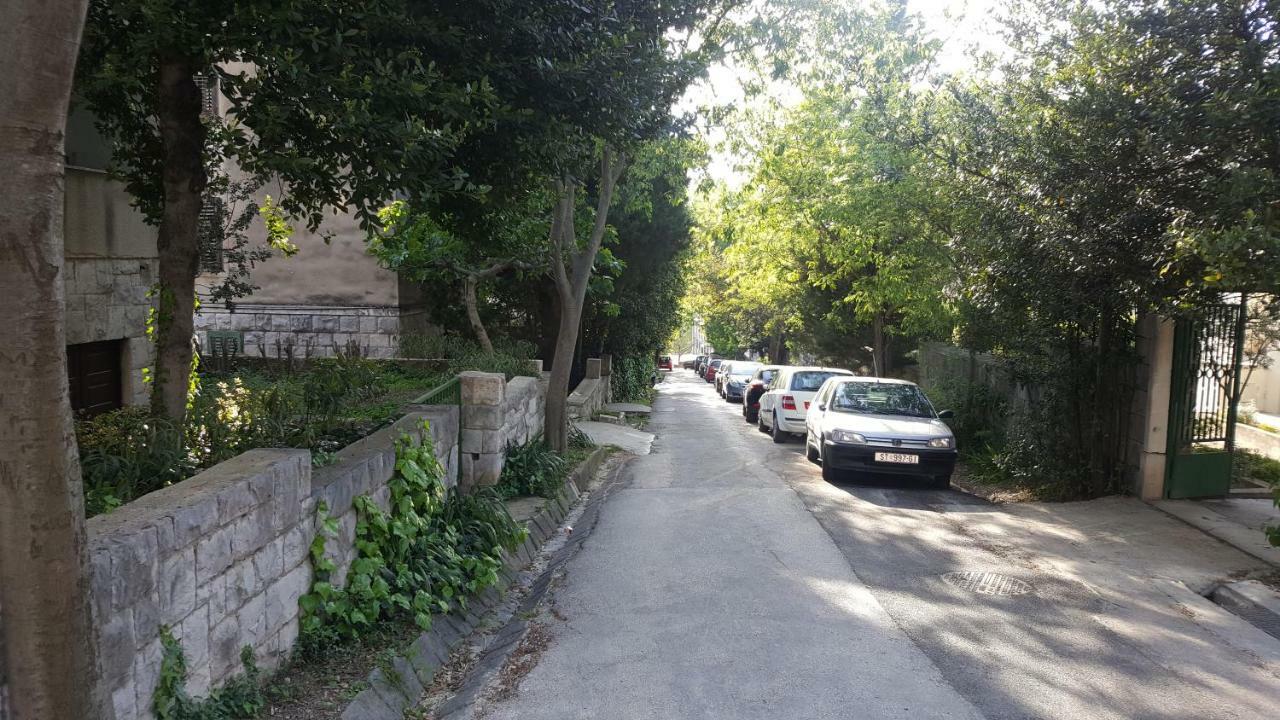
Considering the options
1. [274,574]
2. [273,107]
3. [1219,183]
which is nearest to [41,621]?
[274,574]

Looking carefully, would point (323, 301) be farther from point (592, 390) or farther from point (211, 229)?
point (211, 229)

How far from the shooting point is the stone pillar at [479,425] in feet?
29.7

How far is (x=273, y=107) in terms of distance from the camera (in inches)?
223

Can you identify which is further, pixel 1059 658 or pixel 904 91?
pixel 904 91

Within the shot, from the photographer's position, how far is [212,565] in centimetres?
395

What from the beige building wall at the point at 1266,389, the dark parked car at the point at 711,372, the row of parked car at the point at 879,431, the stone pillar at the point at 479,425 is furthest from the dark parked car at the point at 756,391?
the dark parked car at the point at 711,372

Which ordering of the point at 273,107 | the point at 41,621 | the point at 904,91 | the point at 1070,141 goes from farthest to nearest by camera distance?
the point at 904,91, the point at 1070,141, the point at 273,107, the point at 41,621

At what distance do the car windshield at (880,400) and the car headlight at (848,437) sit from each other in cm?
101

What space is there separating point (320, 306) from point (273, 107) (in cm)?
1295

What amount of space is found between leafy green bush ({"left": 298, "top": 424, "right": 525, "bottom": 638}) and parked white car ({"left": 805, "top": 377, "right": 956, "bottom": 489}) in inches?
219

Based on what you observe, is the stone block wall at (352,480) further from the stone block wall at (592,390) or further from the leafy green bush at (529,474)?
the stone block wall at (592,390)

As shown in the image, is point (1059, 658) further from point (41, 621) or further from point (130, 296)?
point (130, 296)

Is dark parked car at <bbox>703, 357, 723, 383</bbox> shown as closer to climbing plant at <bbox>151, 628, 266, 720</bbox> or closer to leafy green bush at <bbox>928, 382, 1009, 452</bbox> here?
leafy green bush at <bbox>928, 382, 1009, 452</bbox>

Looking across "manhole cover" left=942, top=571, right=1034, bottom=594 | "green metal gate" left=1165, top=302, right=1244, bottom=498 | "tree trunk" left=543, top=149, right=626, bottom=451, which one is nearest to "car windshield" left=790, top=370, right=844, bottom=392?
"tree trunk" left=543, top=149, right=626, bottom=451
